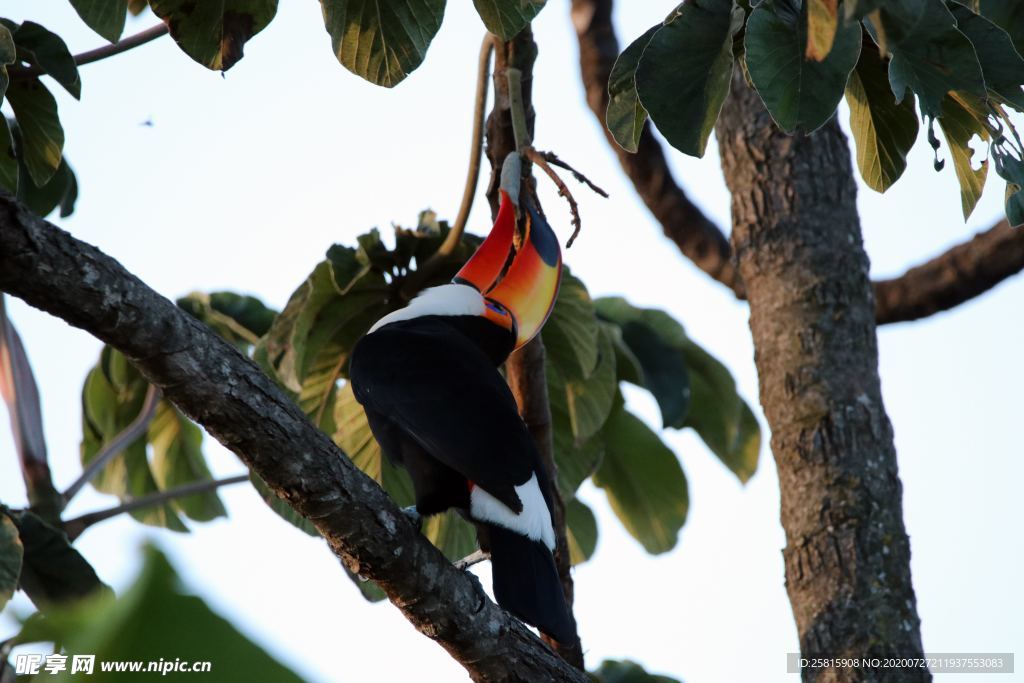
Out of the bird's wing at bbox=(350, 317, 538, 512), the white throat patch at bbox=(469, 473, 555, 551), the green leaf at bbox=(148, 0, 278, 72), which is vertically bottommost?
the white throat patch at bbox=(469, 473, 555, 551)

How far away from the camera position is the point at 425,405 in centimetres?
223

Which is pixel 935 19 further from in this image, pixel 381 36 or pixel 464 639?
pixel 464 639

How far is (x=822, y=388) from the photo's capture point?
2963mm

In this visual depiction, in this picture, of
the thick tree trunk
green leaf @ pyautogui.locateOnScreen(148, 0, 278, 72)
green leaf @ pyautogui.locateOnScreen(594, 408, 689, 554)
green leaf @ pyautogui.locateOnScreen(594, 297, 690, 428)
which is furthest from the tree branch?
green leaf @ pyautogui.locateOnScreen(594, 408, 689, 554)

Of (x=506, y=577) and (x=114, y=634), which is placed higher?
(x=506, y=577)

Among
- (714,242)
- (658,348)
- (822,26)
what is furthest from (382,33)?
(714,242)

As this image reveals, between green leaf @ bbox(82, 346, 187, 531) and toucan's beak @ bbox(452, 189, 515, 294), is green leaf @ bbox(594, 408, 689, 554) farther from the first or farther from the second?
green leaf @ bbox(82, 346, 187, 531)

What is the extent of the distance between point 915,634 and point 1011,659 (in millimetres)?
257

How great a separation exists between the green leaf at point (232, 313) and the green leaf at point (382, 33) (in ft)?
5.98

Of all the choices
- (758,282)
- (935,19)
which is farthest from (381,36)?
(758,282)

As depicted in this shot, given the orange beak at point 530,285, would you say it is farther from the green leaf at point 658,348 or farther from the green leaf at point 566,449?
the green leaf at point 658,348

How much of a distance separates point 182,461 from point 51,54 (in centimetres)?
244

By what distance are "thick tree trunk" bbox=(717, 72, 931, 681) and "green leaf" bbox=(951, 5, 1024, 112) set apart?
131cm

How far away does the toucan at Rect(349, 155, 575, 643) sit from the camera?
7.02 feet
